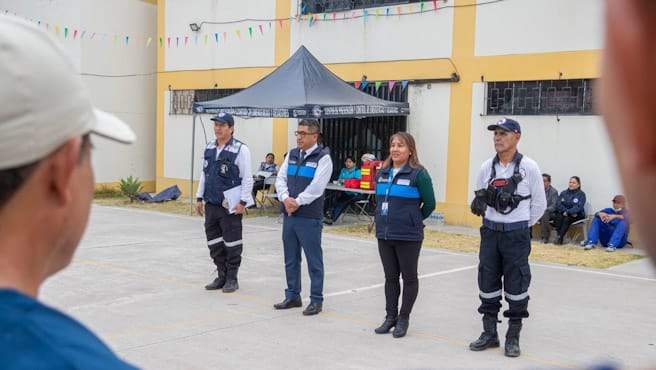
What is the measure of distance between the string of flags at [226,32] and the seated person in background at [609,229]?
5.36 m

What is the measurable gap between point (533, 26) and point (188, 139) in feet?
31.7

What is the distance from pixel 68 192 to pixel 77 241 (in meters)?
0.13

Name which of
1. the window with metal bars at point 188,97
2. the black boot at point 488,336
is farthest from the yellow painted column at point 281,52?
the black boot at point 488,336

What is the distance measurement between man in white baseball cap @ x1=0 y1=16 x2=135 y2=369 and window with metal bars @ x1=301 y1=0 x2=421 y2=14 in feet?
47.6

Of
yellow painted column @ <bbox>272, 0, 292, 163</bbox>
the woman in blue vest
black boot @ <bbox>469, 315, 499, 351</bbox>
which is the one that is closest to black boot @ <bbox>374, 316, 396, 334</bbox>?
the woman in blue vest

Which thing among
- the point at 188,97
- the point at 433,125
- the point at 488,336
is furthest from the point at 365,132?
the point at 488,336

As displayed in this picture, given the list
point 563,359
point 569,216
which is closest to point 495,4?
point 569,216

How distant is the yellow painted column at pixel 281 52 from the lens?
1711 centimetres

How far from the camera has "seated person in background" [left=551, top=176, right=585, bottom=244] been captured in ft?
40.6

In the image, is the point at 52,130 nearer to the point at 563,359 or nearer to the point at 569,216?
the point at 563,359

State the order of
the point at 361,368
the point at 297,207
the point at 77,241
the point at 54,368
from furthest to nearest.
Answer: the point at 297,207 < the point at 361,368 < the point at 77,241 < the point at 54,368

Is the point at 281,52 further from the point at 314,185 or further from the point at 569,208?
the point at 314,185

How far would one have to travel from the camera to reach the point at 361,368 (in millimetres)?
5457

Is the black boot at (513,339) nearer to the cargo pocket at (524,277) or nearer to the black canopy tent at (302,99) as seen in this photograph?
the cargo pocket at (524,277)
